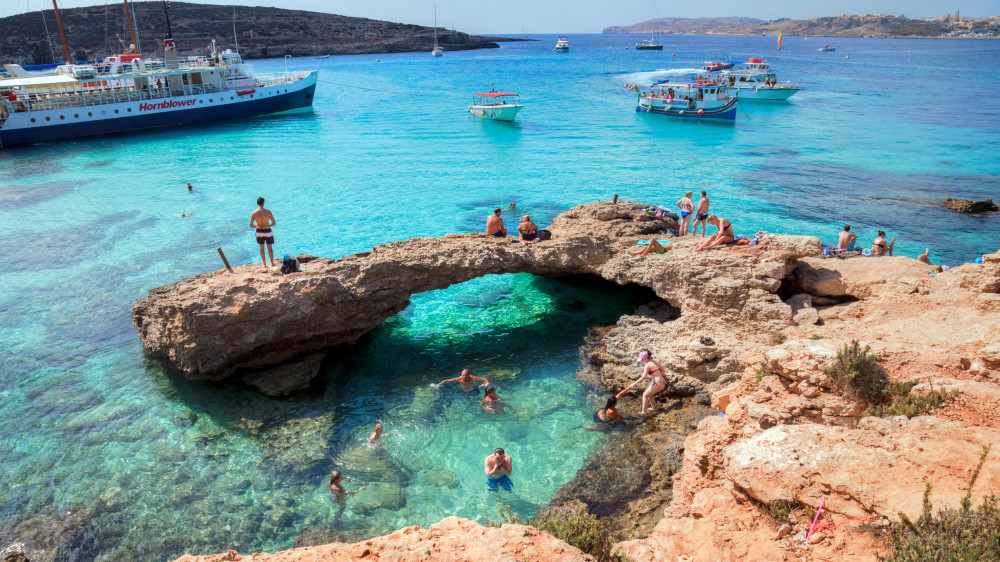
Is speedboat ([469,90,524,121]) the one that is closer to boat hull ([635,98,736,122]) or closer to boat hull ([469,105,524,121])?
boat hull ([469,105,524,121])

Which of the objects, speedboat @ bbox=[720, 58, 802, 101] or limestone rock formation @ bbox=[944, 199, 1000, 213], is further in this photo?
speedboat @ bbox=[720, 58, 802, 101]

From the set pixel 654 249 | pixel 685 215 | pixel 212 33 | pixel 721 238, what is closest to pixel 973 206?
pixel 685 215

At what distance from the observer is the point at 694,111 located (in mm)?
49250

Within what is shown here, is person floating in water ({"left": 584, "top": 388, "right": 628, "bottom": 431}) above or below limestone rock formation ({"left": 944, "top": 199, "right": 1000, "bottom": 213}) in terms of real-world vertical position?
below

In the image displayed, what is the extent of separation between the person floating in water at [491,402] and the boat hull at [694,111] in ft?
144

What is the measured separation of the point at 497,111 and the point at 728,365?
4026cm

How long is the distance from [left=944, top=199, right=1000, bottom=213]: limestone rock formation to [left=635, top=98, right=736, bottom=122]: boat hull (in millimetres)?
24027

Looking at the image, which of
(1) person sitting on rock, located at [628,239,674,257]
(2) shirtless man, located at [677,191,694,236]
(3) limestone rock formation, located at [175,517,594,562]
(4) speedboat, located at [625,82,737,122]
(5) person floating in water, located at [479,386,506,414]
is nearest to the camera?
(3) limestone rock formation, located at [175,517,594,562]

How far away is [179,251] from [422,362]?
13.4m

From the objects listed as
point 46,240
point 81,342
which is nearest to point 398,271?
point 81,342

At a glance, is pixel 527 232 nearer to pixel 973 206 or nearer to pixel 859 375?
pixel 859 375

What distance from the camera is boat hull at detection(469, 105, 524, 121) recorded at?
156 feet

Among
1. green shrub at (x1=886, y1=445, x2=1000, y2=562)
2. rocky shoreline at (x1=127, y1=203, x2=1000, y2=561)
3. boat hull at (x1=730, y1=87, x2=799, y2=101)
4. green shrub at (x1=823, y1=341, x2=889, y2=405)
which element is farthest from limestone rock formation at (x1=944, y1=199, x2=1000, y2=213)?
boat hull at (x1=730, y1=87, x2=799, y2=101)

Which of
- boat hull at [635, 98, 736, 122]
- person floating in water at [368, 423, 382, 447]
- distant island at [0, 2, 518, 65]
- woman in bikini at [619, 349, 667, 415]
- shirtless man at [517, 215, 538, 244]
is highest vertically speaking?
distant island at [0, 2, 518, 65]
